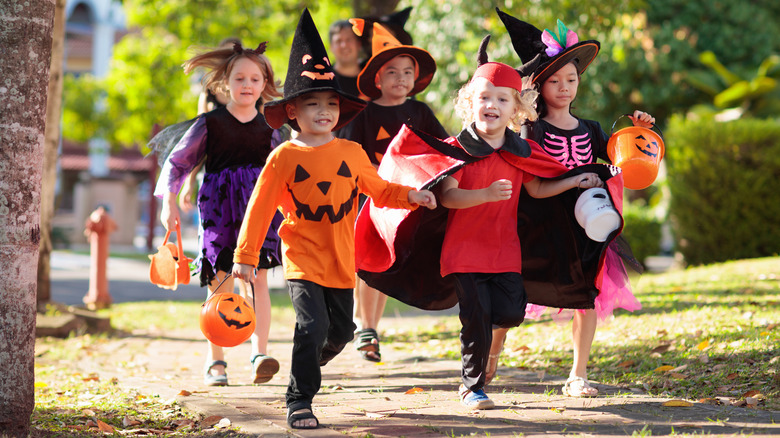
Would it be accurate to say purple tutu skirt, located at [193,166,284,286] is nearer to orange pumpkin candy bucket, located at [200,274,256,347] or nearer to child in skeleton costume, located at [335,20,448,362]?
child in skeleton costume, located at [335,20,448,362]

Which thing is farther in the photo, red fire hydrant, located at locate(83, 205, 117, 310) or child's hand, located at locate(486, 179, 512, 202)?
red fire hydrant, located at locate(83, 205, 117, 310)

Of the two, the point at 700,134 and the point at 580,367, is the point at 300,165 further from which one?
the point at 700,134

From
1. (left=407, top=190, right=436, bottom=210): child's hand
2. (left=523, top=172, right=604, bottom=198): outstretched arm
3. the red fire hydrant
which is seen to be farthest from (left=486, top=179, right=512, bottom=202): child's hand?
the red fire hydrant

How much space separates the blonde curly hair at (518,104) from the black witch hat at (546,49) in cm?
14

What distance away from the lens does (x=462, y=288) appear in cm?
426

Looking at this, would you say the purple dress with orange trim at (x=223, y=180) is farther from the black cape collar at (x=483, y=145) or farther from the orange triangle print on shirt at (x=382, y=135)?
the black cape collar at (x=483, y=145)

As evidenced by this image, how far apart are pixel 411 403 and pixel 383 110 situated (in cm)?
243

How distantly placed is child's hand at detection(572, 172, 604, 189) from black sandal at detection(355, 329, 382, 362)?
217 centimetres

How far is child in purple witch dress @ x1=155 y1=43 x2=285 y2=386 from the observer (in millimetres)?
5211

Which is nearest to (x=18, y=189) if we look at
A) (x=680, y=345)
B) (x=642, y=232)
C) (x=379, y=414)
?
(x=379, y=414)

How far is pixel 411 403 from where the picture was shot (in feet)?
14.5

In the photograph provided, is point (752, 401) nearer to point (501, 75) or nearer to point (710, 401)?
point (710, 401)

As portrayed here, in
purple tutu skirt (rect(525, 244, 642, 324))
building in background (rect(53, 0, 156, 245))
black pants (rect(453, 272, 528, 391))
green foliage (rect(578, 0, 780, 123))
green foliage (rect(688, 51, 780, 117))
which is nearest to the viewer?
black pants (rect(453, 272, 528, 391))

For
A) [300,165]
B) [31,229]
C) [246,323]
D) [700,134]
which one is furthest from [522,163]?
[700,134]
